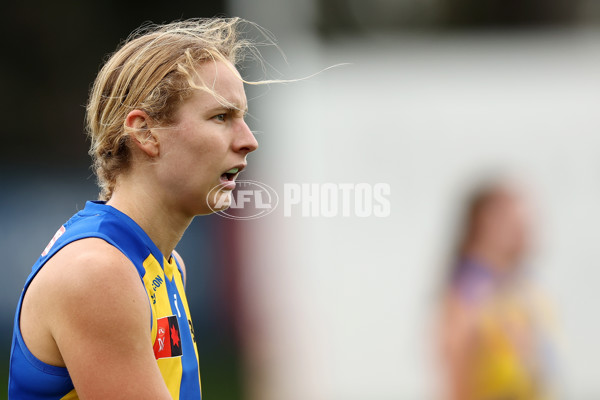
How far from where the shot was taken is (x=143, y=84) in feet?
6.45

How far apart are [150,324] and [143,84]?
60 centimetres

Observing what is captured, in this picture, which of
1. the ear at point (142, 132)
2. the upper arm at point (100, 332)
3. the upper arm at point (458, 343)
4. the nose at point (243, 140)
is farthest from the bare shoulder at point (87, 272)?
the upper arm at point (458, 343)

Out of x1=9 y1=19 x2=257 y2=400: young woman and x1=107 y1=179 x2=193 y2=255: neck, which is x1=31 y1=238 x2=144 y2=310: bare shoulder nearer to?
x1=9 y1=19 x2=257 y2=400: young woman

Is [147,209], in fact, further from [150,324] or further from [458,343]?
[458,343]

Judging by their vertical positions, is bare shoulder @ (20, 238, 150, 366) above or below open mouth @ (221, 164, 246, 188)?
below

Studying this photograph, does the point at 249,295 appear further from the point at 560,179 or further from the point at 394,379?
the point at 560,179

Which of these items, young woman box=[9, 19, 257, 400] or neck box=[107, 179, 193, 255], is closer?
young woman box=[9, 19, 257, 400]

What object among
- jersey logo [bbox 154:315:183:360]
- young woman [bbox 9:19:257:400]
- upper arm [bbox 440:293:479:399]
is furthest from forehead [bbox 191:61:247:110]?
upper arm [bbox 440:293:479:399]

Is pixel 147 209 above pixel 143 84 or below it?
below

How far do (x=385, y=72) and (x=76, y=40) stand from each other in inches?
294

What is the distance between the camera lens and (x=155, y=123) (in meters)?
1.97

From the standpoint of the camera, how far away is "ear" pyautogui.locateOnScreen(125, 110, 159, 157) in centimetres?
197

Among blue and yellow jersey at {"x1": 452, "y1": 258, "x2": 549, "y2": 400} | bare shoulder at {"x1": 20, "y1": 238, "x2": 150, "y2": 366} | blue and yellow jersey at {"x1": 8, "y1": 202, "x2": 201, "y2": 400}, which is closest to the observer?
bare shoulder at {"x1": 20, "y1": 238, "x2": 150, "y2": 366}

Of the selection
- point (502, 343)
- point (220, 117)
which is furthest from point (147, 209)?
point (502, 343)
